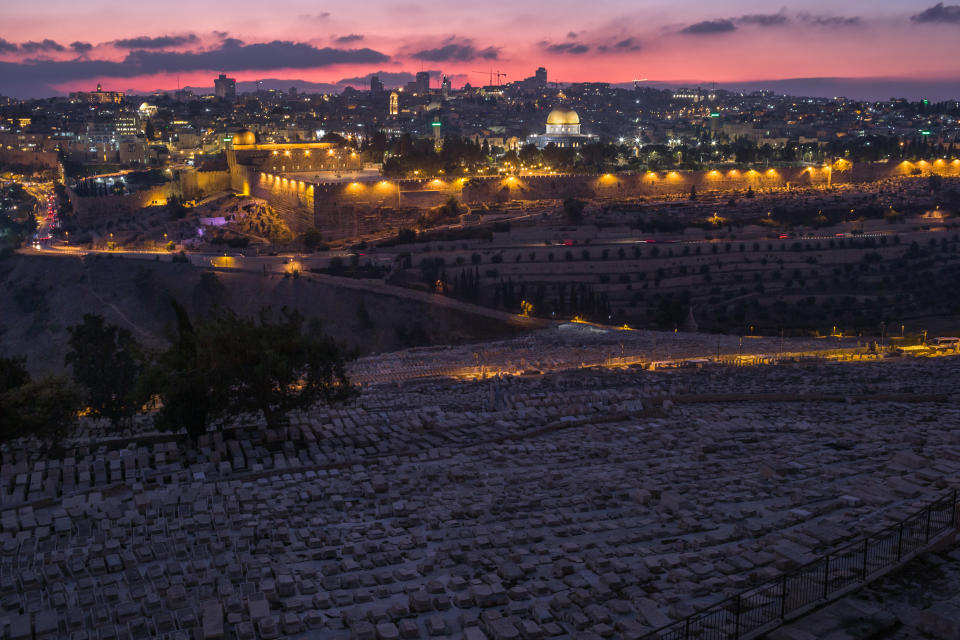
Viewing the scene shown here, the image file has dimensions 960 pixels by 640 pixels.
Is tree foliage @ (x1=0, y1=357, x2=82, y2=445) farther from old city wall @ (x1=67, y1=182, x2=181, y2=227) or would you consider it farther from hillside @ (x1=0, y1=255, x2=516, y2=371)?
old city wall @ (x1=67, y1=182, x2=181, y2=227)

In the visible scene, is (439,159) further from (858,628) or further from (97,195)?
(858,628)

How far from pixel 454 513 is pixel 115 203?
4126 cm

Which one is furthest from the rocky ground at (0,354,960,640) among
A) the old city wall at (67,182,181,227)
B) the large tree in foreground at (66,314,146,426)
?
the old city wall at (67,182,181,227)

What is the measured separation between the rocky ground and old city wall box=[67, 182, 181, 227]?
108 feet

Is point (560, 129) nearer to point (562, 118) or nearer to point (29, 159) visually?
point (562, 118)

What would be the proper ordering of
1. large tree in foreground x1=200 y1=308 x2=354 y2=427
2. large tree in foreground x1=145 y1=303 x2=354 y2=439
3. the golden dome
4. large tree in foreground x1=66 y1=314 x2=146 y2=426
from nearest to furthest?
large tree in foreground x1=145 y1=303 x2=354 y2=439
large tree in foreground x1=200 y1=308 x2=354 y2=427
large tree in foreground x1=66 y1=314 x2=146 y2=426
the golden dome

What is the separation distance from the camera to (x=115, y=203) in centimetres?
4528

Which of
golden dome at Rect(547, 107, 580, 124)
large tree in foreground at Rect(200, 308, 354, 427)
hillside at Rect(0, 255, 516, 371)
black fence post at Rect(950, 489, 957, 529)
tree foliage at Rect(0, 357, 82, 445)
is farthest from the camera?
golden dome at Rect(547, 107, 580, 124)

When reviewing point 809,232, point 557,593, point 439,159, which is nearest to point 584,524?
point 557,593

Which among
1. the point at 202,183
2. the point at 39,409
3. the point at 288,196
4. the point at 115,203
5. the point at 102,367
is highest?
the point at 202,183

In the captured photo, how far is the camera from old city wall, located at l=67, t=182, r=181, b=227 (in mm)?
44094

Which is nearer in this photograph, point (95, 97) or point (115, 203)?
point (115, 203)

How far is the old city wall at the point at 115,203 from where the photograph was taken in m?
44.1

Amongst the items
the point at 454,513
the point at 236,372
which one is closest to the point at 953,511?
the point at 454,513
